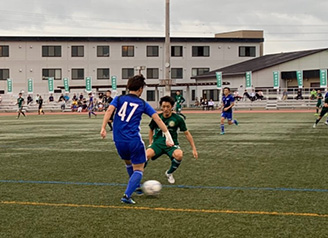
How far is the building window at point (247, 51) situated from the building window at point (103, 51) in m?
18.1

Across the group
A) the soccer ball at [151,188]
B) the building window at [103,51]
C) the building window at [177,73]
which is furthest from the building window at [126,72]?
the soccer ball at [151,188]

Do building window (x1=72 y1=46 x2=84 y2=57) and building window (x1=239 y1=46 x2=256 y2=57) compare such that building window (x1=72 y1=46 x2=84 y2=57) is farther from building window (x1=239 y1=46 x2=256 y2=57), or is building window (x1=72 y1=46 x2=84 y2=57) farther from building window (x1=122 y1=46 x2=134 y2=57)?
building window (x1=239 y1=46 x2=256 y2=57)

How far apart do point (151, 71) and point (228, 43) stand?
11.1 meters

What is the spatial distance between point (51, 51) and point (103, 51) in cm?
658

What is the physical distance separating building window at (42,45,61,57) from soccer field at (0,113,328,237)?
165 feet

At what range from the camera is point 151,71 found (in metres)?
63.5

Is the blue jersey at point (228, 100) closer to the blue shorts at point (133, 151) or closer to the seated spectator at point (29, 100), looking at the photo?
the blue shorts at point (133, 151)

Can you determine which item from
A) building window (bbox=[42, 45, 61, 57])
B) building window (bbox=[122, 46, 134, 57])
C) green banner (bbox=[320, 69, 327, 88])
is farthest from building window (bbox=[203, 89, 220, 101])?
building window (bbox=[42, 45, 61, 57])

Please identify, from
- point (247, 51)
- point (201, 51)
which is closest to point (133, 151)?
point (201, 51)

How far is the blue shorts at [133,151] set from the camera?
674 cm

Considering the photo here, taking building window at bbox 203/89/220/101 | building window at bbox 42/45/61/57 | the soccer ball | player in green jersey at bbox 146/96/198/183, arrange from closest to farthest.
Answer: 1. the soccer ball
2. player in green jersey at bbox 146/96/198/183
3. building window at bbox 42/45/61/57
4. building window at bbox 203/89/220/101

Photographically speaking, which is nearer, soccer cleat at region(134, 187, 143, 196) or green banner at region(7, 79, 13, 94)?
soccer cleat at region(134, 187, 143, 196)

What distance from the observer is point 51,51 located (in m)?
61.9

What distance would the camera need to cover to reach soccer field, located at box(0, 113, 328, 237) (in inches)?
221
